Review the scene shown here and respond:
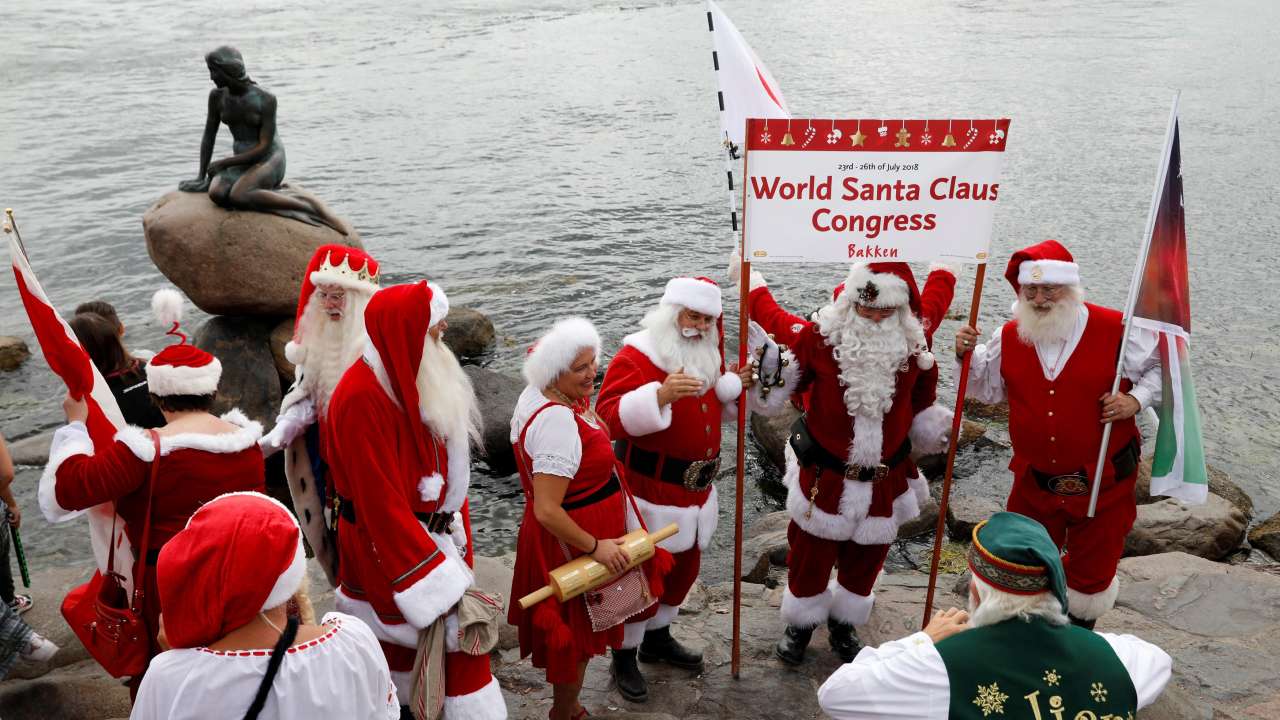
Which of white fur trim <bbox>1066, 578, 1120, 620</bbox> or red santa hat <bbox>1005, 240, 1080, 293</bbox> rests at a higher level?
red santa hat <bbox>1005, 240, 1080, 293</bbox>

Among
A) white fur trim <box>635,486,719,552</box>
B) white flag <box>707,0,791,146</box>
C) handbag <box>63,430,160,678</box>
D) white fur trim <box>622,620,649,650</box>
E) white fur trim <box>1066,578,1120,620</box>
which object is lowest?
white fur trim <box>1066,578,1120,620</box>

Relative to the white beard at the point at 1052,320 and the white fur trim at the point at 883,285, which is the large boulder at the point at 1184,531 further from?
the white fur trim at the point at 883,285

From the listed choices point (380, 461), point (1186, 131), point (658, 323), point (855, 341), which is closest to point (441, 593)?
point (380, 461)

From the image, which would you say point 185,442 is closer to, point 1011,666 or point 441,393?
point 441,393

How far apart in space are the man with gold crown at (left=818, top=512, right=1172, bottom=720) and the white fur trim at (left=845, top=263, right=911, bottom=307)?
7.21ft

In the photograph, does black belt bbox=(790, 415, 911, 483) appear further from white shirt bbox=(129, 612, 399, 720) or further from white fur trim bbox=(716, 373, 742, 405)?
white shirt bbox=(129, 612, 399, 720)

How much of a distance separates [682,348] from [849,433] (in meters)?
1.00

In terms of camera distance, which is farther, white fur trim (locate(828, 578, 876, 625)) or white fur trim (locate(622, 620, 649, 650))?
white fur trim (locate(828, 578, 876, 625))

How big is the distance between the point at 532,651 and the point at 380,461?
127 cm

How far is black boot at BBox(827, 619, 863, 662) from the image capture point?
535 centimetres

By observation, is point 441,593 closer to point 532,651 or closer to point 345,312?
point 532,651

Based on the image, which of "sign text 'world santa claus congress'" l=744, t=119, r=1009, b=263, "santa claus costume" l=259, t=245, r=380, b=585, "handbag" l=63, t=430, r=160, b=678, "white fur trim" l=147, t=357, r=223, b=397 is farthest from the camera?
"sign text 'world santa claus congress'" l=744, t=119, r=1009, b=263

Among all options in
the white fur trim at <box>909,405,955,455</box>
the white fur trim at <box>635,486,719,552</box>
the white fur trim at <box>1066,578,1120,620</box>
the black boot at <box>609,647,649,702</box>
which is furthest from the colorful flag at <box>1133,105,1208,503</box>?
the black boot at <box>609,647,649,702</box>

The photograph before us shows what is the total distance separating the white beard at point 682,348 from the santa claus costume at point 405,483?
1.24 m
